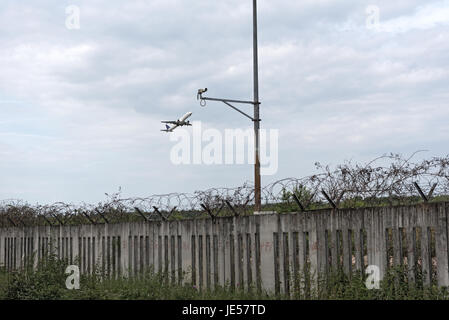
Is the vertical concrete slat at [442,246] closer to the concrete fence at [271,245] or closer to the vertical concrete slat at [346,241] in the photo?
the concrete fence at [271,245]

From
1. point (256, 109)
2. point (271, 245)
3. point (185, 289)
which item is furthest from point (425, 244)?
point (256, 109)

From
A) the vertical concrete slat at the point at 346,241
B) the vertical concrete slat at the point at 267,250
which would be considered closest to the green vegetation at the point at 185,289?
the vertical concrete slat at the point at 346,241

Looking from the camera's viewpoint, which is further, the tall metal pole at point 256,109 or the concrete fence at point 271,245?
the tall metal pole at point 256,109

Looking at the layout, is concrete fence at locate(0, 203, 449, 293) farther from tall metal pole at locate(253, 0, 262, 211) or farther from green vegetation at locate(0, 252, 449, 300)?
tall metal pole at locate(253, 0, 262, 211)

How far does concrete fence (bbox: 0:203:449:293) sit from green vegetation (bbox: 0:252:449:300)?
172 millimetres

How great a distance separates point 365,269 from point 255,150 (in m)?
5.71

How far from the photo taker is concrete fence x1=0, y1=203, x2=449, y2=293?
8.55 metres

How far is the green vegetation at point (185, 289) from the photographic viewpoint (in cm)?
861

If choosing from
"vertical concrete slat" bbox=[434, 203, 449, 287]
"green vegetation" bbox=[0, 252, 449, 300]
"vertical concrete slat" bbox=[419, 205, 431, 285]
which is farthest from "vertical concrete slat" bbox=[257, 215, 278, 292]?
"vertical concrete slat" bbox=[434, 203, 449, 287]

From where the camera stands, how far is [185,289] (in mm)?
11453

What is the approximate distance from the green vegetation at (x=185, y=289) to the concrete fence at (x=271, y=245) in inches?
6.8

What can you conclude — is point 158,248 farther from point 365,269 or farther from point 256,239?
point 365,269
